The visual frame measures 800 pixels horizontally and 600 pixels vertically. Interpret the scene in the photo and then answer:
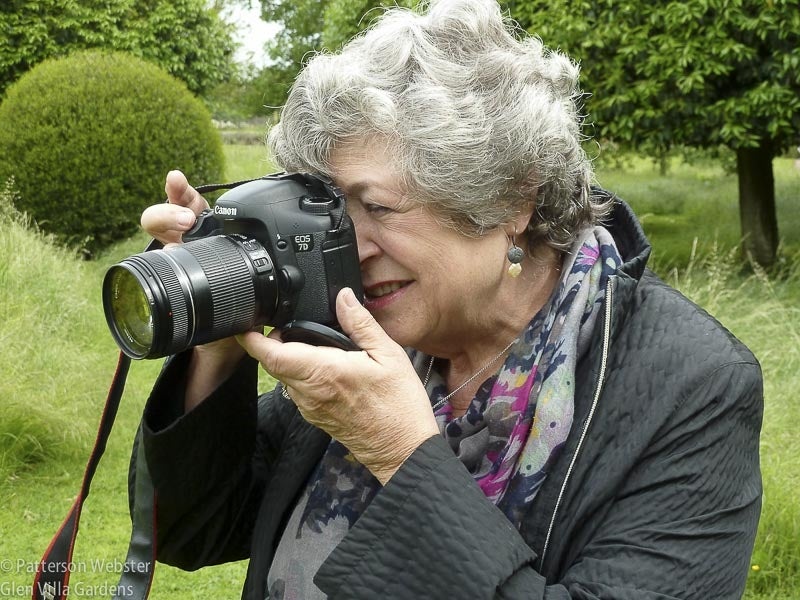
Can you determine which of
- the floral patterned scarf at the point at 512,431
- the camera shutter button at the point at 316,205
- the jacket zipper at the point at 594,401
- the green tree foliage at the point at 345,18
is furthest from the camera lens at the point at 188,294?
the green tree foliage at the point at 345,18

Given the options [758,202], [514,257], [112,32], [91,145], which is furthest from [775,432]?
[112,32]

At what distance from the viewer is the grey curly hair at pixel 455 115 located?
1546 millimetres

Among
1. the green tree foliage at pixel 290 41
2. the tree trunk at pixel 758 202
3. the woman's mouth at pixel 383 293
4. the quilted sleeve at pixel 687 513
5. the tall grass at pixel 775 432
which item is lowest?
the green tree foliage at pixel 290 41

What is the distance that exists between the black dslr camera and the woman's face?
0.17ft

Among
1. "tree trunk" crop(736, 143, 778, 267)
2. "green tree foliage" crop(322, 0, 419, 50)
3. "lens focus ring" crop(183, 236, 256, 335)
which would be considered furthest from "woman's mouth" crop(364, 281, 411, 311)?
"green tree foliage" crop(322, 0, 419, 50)

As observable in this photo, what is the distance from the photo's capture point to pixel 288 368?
1427 mm

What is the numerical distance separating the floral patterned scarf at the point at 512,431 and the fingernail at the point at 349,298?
289 mm

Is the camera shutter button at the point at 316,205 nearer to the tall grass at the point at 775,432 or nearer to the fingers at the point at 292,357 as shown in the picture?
the fingers at the point at 292,357

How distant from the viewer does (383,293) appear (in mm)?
1651

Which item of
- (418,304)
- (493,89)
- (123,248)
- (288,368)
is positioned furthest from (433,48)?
(123,248)

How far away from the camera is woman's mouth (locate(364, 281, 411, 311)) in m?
1.62

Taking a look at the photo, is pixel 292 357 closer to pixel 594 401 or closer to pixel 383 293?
pixel 383 293

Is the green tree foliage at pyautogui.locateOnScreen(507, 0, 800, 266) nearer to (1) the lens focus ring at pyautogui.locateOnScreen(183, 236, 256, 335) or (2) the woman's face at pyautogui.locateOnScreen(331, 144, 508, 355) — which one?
→ (2) the woman's face at pyautogui.locateOnScreen(331, 144, 508, 355)

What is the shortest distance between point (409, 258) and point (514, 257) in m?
0.20
